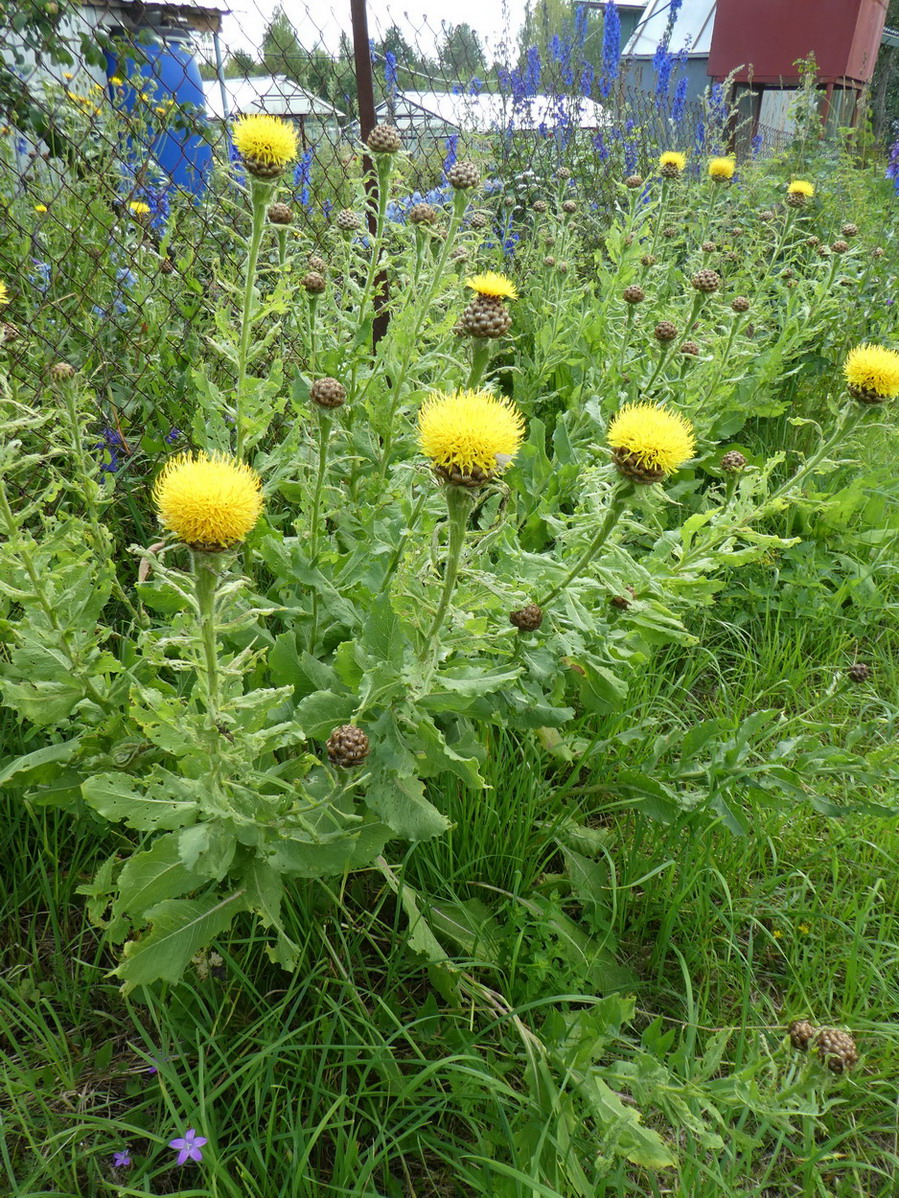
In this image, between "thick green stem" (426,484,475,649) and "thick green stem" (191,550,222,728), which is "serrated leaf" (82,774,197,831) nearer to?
"thick green stem" (191,550,222,728)

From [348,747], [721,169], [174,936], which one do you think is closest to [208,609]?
[348,747]

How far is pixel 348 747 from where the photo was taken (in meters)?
1.48

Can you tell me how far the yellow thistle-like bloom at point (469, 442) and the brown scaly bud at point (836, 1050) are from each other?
1169 millimetres

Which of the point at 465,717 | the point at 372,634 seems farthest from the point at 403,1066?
the point at 372,634

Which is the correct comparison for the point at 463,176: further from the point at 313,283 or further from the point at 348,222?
the point at 313,283

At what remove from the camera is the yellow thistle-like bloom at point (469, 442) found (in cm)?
141

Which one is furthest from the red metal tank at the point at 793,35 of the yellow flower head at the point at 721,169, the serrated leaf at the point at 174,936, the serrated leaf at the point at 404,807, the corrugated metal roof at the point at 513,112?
the serrated leaf at the point at 174,936

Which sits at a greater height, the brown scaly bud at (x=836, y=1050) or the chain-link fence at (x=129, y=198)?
the chain-link fence at (x=129, y=198)

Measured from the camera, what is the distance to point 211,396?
2.33 metres

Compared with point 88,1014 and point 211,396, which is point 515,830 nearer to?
point 88,1014

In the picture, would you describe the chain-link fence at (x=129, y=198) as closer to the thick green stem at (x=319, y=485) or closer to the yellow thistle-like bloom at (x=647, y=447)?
the thick green stem at (x=319, y=485)

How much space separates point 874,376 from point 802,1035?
1.71 meters

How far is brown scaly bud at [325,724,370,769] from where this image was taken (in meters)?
1.49

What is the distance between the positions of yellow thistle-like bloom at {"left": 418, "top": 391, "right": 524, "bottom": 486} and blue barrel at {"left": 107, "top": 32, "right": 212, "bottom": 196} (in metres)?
2.38
